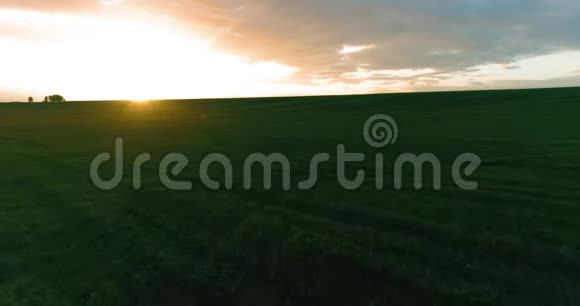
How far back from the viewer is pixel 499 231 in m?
8.97

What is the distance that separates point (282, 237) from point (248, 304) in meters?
2.36

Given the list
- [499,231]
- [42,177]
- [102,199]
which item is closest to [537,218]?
[499,231]

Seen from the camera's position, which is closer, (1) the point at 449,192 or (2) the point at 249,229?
(2) the point at 249,229

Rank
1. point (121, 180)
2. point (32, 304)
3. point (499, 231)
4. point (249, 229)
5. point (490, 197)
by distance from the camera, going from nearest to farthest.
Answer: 1. point (32, 304)
2. point (499, 231)
3. point (249, 229)
4. point (490, 197)
5. point (121, 180)

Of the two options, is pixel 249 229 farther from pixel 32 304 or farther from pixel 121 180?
pixel 121 180

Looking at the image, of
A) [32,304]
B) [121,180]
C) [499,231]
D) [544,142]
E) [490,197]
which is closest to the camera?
[32,304]

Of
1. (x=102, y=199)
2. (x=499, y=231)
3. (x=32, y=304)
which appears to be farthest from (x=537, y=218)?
(x=102, y=199)

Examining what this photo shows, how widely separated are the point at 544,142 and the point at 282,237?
1758cm

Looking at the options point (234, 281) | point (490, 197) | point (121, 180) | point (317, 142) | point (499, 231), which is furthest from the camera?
point (317, 142)

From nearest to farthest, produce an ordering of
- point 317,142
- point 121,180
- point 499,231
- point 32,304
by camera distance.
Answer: point 32,304
point 499,231
point 121,180
point 317,142

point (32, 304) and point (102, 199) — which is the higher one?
point (102, 199)

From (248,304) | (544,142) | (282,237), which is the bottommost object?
(248,304)

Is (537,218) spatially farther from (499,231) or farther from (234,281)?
(234,281)

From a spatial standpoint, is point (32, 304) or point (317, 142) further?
point (317, 142)
